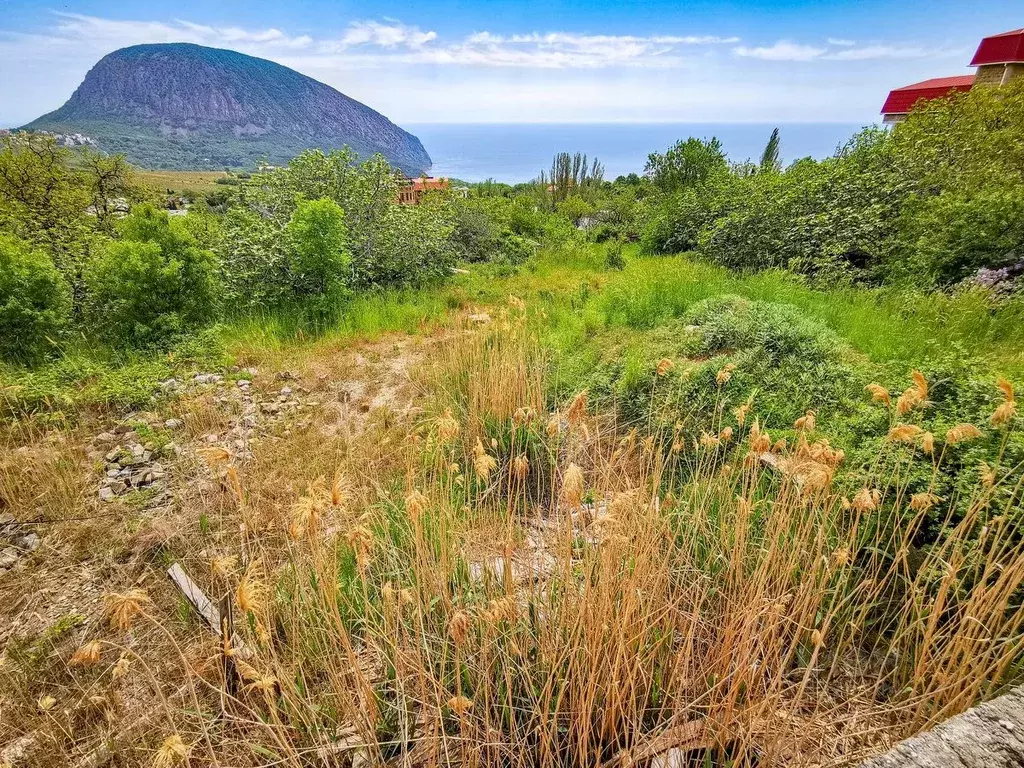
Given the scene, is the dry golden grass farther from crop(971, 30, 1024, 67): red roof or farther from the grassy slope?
crop(971, 30, 1024, 67): red roof

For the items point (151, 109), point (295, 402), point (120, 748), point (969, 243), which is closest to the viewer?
point (120, 748)

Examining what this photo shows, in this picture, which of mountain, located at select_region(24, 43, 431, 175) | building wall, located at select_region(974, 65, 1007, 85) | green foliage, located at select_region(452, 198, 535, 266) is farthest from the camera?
mountain, located at select_region(24, 43, 431, 175)

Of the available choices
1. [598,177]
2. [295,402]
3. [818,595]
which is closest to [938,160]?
[818,595]

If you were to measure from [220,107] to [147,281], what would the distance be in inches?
5036

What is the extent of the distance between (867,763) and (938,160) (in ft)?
28.6

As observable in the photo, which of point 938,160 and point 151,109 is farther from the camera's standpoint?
point 151,109

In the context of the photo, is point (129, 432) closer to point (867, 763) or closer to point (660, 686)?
point (660, 686)

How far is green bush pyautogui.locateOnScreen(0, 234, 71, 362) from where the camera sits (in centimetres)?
462

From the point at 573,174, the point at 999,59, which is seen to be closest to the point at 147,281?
the point at 999,59

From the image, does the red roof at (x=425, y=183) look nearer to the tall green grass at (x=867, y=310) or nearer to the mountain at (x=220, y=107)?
the tall green grass at (x=867, y=310)

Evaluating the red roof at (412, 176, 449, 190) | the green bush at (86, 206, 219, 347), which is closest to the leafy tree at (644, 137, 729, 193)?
the red roof at (412, 176, 449, 190)

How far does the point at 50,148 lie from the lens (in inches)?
250

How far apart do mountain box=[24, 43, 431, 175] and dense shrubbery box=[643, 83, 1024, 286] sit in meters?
77.2

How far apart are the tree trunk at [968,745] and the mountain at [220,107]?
3258 inches
